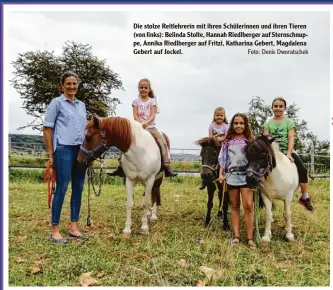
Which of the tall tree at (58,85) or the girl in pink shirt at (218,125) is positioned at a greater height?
the tall tree at (58,85)

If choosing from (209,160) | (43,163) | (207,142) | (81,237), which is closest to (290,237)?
(209,160)

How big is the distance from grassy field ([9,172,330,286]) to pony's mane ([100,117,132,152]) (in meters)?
1.06

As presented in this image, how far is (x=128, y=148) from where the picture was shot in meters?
4.42

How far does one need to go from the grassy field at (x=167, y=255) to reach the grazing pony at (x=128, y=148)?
0.51 m

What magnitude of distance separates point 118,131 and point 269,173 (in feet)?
5.67

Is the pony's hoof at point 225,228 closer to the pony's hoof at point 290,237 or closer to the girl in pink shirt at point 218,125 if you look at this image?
the girl in pink shirt at point 218,125

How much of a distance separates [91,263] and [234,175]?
1.72m

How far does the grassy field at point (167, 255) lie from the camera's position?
11.0ft

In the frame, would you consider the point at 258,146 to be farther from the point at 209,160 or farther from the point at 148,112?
the point at 148,112

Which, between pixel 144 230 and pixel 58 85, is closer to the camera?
pixel 144 230

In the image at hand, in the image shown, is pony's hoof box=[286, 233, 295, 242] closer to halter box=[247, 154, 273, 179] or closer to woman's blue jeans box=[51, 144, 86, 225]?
halter box=[247, 154, 273, 179]

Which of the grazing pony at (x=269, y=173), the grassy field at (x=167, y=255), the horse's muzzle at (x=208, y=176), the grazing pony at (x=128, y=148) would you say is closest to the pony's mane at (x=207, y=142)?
the horse's muzzle at (x=208, y=176)

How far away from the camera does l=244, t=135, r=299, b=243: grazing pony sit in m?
3.88

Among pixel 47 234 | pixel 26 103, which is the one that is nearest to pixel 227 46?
pixel 47 234
